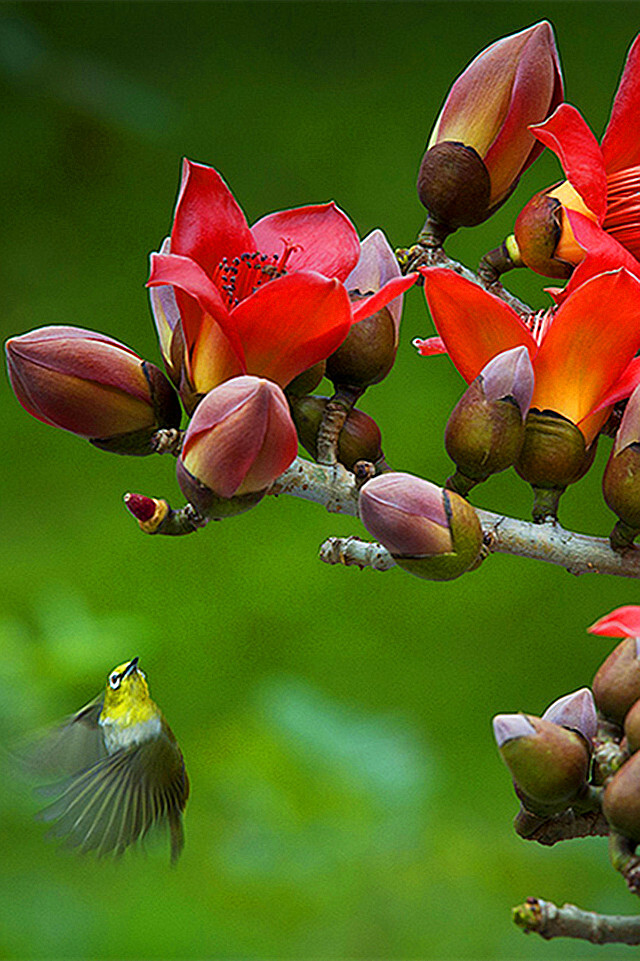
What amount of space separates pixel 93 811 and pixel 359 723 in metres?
0.69

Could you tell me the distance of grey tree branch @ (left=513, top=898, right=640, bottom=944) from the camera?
230 millimetres

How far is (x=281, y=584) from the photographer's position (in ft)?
4.15

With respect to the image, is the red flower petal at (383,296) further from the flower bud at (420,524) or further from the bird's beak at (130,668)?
the bird's beak at (130,668)

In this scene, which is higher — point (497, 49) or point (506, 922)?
point (497, 49)

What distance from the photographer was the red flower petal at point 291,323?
0.27 m

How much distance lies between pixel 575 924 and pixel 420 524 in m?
0.10

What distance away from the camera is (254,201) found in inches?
51.6

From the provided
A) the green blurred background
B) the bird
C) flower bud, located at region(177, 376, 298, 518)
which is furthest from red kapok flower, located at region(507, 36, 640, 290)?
the green blurred background

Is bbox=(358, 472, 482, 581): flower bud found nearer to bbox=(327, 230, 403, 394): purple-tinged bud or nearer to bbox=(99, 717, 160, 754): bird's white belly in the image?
bbox=(327, 230, 403, 394): purple-tinged bud

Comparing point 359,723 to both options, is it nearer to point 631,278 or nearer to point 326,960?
point 326,960

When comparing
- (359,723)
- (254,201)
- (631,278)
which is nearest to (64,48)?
(254,201)

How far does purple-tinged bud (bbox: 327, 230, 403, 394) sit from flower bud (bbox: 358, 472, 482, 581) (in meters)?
0.05

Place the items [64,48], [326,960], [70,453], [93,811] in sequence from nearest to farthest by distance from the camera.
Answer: [93,811]
[326,960]
[64,48]
[70,453]

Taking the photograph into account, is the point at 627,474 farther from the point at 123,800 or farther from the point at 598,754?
the point at 123,800
